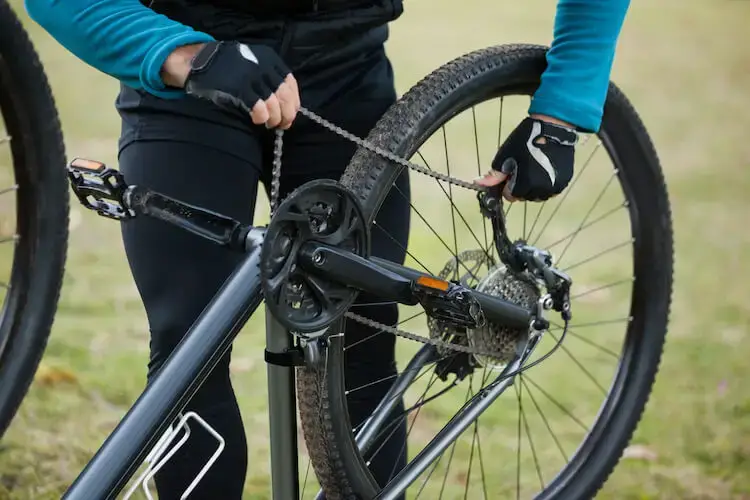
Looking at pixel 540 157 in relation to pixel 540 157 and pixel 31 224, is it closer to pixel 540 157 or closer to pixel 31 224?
pixel 540 157

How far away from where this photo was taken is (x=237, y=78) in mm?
839

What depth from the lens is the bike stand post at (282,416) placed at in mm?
953

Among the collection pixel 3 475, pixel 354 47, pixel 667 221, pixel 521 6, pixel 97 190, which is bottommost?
pixel 3 475

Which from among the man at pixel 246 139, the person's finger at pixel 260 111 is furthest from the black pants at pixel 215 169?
the person's finger at pixel 260 111

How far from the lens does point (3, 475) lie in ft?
5.23

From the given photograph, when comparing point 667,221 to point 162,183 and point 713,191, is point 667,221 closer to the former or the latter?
point 162,183

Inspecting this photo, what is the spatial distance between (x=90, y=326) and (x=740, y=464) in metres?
1.28

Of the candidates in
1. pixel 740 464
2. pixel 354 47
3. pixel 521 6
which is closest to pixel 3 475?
pixel 354 47

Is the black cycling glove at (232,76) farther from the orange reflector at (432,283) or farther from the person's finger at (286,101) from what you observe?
the orange reflector at (432,283)

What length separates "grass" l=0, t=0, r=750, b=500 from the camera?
168 cm

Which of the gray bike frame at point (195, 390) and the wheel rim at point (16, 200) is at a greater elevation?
the wheel rim at point (16, 200)

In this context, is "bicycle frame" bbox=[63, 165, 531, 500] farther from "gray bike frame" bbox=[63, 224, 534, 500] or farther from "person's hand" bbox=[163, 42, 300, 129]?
"person's hand" bbox=[163, 42, 300, 129]

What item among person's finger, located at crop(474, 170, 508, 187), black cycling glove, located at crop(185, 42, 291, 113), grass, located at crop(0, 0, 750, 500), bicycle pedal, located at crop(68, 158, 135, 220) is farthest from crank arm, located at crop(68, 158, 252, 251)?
grass, located at crop(0, 0, 750, 500)

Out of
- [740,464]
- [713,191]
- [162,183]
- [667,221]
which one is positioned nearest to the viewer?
[162,183]
